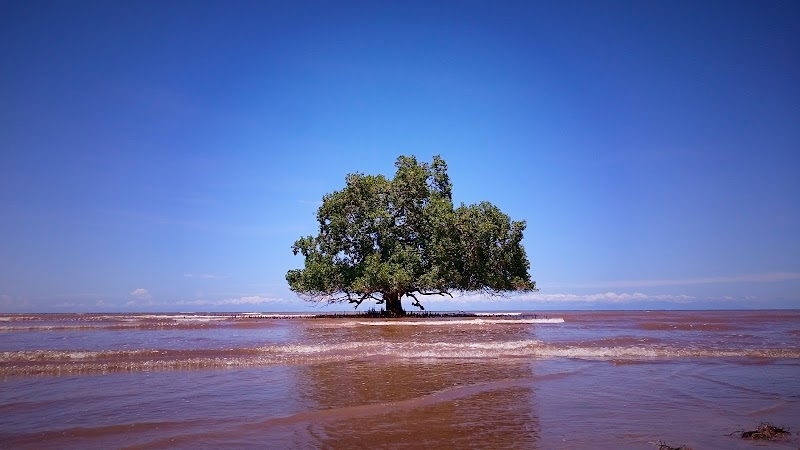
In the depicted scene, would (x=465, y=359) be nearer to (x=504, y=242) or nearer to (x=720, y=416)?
(x=720, y=416)

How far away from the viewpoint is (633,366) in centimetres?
1361

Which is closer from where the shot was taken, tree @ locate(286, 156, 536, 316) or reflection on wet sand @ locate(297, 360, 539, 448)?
reflection on wet sand @ locate(297, 360, 539, 448)

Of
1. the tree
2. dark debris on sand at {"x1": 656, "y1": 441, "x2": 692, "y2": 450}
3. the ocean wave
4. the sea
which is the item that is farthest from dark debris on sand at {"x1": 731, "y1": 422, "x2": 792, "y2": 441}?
the tree

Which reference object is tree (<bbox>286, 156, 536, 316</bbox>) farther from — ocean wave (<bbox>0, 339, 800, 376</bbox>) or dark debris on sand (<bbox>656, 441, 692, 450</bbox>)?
dark debris on sand (<bbox>656, 441, 692, 450</bbox>)

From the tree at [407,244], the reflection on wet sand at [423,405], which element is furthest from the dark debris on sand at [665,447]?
the tree at [407,244]

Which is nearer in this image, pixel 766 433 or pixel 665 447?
pixel 665 447

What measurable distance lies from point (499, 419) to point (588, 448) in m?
1.73

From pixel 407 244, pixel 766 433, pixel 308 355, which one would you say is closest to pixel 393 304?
pixel 407 244

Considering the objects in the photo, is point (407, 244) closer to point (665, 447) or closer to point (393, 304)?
point (393, 304)

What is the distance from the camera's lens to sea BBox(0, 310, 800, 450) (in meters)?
6.84

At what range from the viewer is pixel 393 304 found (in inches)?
1786

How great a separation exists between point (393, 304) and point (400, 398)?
3631cm

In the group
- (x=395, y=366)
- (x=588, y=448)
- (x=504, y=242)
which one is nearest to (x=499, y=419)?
(x=588, y=448)

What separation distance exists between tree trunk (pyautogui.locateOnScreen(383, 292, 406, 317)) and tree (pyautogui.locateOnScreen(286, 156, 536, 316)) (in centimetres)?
10
